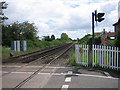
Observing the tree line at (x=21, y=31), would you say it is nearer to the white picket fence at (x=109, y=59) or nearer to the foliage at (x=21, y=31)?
the foliage at (x=21, y=31)

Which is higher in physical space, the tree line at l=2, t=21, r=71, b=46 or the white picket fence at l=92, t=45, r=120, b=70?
the tree line at l=2, t=21, r=71, b=46

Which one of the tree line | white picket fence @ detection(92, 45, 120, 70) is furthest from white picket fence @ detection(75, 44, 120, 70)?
the tree line

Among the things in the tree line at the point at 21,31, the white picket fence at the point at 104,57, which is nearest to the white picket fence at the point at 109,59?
the white picket fence at the point at 104,57

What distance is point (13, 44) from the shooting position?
846 inches

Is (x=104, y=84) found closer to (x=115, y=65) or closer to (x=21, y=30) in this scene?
(x=115, y=65)

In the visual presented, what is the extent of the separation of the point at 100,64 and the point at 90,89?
3.60m

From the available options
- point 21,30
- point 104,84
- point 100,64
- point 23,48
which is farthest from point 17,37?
point 104,84

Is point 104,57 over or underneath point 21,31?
underneath

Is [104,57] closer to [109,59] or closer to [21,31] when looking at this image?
→ [109,59]

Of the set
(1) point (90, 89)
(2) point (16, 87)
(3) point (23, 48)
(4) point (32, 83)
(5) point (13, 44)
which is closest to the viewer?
(1) point (90, 89)

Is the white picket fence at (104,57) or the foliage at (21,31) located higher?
the foliage at (21,31)

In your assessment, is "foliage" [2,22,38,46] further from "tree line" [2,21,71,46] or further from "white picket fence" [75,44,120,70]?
"white picket fence" [75,44,120,70]

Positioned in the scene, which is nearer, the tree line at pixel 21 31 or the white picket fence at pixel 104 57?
the white picket fence at pixel 104 57

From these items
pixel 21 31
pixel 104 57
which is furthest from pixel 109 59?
pixel 21 31
